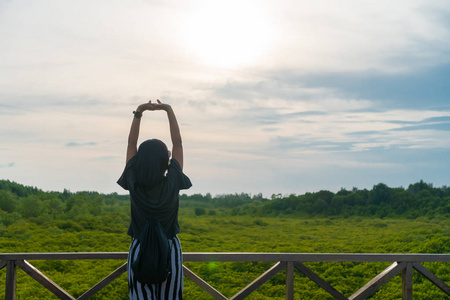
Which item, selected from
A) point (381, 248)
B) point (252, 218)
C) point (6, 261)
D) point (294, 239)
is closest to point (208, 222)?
point (252, 218)

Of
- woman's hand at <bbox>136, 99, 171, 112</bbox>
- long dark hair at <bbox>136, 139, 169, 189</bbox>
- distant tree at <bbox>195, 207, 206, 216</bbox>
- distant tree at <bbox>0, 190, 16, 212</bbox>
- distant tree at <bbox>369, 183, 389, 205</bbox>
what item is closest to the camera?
long dark hair at <bbox>136, 139, 169, 189</bbox>

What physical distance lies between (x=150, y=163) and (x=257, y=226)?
39879 mm

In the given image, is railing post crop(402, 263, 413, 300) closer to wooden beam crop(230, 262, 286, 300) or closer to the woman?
wooden beam crop(230, 262, 286, 300)

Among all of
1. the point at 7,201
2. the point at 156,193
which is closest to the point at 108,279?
the point at 156,193

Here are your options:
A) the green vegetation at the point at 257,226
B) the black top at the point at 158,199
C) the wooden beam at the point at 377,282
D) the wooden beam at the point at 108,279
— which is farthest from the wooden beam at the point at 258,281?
the green vegetation at the point at 257,226

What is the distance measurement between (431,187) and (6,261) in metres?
38.3

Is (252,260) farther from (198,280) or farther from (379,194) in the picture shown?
(379,194)

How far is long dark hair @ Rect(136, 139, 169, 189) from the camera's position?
2.50m

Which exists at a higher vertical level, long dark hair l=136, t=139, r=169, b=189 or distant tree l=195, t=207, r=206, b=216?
long dark hair l=136, t=139, r=169, b=189

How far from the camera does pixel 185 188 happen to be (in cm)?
269

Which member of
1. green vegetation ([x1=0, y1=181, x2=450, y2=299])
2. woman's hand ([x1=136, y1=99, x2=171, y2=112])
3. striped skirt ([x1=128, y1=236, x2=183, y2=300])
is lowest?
green vegetation ([x1=0, y1=181, x2=450, y2=299])

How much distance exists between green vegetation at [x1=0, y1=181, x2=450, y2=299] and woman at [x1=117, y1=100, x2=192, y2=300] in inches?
604

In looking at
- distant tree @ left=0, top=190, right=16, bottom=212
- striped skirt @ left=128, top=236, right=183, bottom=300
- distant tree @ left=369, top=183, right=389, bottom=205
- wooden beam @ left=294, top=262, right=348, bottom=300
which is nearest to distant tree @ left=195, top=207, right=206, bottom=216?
distant tree @ left=369, top=183, right=389, bottom=205

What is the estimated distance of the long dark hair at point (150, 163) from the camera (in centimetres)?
250
